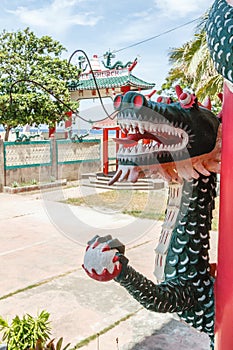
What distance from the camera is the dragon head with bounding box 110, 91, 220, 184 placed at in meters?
1.14

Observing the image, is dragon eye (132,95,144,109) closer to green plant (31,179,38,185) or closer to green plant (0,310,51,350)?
green plant (0,310,51,350)

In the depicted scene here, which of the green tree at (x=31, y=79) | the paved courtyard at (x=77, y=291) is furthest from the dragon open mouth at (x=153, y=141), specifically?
the green tree at (x=31, y=79)

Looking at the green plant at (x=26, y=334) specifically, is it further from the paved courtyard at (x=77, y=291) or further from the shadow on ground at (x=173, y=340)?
the shadow on ground at (x=173, y=340)

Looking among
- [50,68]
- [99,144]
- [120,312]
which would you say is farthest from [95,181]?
[120,312]

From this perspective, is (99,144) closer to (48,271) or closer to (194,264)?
(48,271)

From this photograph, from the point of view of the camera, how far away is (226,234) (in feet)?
3.35

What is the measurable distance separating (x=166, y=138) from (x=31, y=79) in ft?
27.9

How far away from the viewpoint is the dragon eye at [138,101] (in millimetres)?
1099

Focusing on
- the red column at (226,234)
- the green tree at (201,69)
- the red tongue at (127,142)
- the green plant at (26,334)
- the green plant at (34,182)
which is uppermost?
the green tree at (201,69)

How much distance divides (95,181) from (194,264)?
8.33 meters

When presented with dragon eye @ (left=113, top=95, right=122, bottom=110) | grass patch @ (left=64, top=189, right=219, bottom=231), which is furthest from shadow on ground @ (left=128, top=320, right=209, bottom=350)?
dragon eye @ (left=113, top=95, right=122, bottom=110)

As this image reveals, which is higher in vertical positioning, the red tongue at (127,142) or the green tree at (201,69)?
the green tree at (201,69)

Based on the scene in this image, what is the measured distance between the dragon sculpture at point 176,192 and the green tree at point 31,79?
7955 millimetres

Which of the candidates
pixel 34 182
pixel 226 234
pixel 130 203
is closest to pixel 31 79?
pixel 34 182
